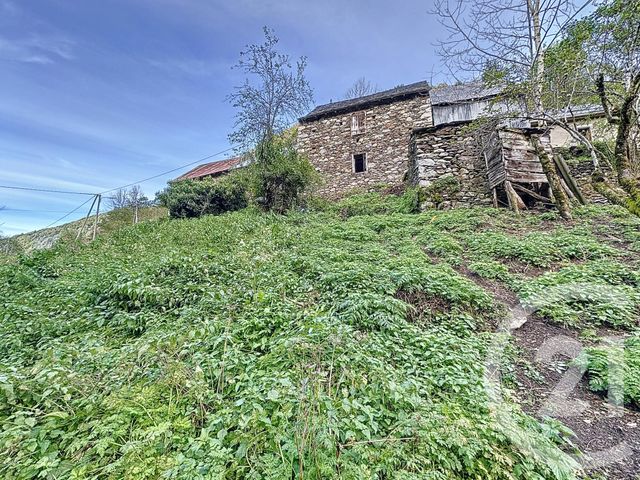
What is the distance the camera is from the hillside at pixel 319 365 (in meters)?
1.52

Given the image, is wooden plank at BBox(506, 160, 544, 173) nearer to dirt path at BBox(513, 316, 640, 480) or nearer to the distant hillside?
dirt path at BBox(513, 316, 640, 480)

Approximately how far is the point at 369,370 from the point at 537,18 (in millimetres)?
7397

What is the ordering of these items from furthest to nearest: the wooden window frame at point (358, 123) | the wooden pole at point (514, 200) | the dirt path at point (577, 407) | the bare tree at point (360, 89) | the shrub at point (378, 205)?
the bare tree at point (360, 89), the wooden window frame at point (358, 123), the shrub at point (378, 205), the wooden pole at point (514, 200), the dirt path at point (577, 407)

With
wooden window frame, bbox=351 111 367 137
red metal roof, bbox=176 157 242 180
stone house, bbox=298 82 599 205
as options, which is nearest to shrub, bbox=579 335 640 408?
stone house, bbox=298 82 599 205

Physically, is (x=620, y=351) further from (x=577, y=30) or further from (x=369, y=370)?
(x=577, y=30)

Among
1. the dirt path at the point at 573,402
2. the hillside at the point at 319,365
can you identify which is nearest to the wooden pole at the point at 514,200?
the hillside at the point at 319,365

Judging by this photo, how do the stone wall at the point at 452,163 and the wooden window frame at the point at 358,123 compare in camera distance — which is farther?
the wooden window frame at the point at 358,123

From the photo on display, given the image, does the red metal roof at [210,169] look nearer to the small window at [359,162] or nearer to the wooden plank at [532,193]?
the small window at [359,162]

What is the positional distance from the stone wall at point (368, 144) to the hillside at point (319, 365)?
8.98 metres

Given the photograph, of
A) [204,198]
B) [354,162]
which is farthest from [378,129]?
[204,198]

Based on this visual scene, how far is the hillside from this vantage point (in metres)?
1.52

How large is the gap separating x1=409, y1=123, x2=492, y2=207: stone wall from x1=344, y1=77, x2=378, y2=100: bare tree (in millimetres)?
18385

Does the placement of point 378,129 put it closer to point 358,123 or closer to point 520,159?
point 358,123

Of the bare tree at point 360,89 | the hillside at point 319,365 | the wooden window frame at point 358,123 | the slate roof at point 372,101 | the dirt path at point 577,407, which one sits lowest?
the dirt path at point 577,407
